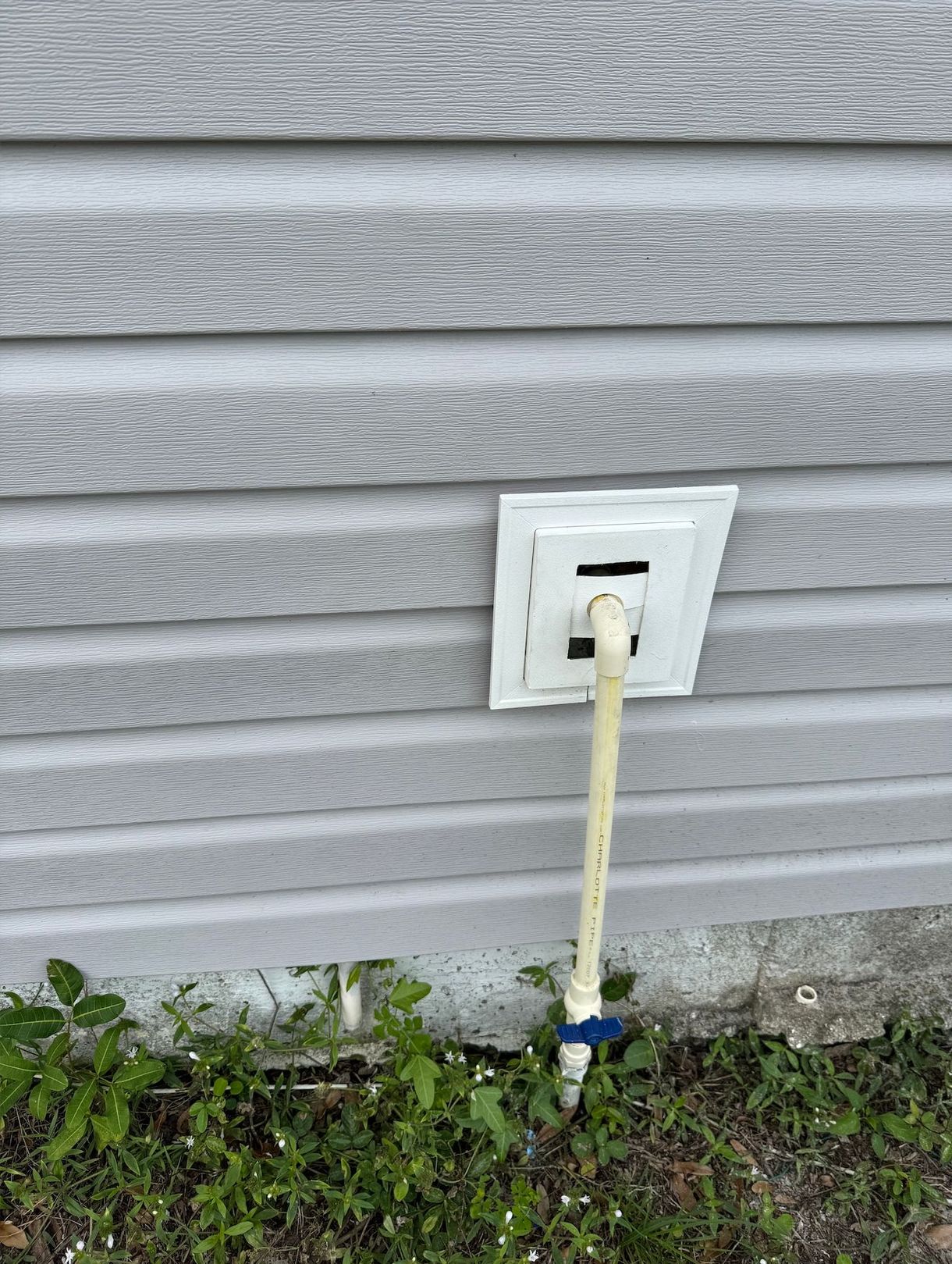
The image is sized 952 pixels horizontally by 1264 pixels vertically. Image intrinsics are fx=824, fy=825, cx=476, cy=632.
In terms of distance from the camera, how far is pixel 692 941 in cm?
173

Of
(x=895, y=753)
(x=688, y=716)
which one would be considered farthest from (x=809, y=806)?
(x=688, y=716)

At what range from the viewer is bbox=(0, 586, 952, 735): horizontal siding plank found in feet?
3.76

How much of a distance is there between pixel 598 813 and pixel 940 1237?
3.76 ft

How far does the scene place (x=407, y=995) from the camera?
4.97 ft

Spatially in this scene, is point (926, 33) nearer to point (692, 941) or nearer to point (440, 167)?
point (440, 167)

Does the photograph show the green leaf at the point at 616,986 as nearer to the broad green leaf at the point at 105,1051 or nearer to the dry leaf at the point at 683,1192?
the dry leaf at the point at 683,1192

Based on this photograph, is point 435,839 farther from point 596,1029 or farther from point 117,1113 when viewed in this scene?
point 117,1113

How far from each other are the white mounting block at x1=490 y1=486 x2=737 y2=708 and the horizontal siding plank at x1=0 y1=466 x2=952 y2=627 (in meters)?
0.03

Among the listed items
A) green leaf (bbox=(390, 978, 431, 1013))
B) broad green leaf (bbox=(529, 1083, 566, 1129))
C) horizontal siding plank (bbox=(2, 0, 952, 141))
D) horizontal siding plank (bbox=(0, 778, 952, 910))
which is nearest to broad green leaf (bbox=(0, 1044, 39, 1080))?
horizontal siding plank (bbox=(0, 778, 952, 910))

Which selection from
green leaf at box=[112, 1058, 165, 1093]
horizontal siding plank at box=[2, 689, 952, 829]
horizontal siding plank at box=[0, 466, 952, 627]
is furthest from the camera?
green leaf at box=[112, 1058, 165, 1093]

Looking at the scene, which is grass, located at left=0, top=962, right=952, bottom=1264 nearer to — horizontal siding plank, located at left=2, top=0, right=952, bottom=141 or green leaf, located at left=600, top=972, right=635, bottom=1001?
green leaf, located at left=600, top=972, right=635, bottom=1001

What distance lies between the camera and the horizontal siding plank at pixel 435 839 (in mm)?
1352

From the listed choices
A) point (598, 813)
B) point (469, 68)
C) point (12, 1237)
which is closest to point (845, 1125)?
point (598, 813)

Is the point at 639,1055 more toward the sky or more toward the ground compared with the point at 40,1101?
more toward the ground
